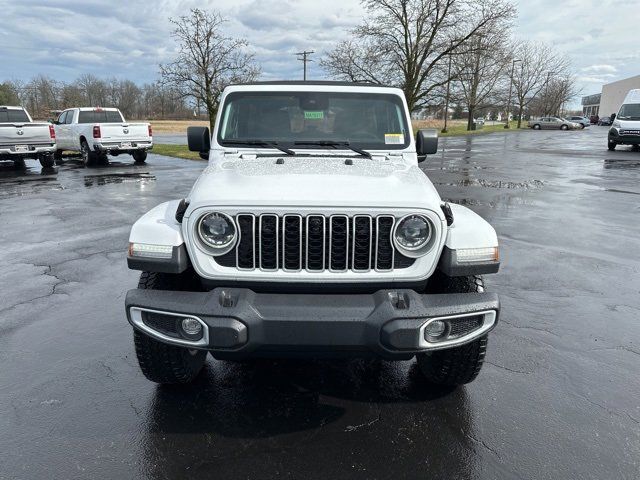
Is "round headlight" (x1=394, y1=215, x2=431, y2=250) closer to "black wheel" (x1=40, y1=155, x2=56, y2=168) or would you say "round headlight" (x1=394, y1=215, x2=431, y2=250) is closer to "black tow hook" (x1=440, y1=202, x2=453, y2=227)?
"black tow hook" (x1=440, y1=202, x2=453, y2=227)

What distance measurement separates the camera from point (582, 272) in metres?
5.64

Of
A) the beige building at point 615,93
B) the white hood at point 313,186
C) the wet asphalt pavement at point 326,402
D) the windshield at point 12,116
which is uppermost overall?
the beige building at point 615,93

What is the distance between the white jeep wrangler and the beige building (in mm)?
111646

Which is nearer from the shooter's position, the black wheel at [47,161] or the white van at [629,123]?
the black wheel at [47,161]

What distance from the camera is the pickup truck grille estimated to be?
261 centimetres

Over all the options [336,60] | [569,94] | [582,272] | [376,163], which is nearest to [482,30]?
[336,60]

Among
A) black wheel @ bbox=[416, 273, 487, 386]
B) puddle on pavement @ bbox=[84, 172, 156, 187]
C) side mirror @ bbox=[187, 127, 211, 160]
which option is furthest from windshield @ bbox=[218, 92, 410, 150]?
puddle on pavement @ bbox=[84, 172, 156, 187]

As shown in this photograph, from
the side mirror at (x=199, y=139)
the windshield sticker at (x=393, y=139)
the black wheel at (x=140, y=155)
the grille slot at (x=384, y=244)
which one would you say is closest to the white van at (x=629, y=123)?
the black wheel at (x=140, y=155)

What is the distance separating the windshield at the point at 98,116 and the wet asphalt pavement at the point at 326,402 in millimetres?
13470

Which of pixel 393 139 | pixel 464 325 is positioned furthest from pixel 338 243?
pixel 393 139

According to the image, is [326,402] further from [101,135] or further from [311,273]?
[101,135]

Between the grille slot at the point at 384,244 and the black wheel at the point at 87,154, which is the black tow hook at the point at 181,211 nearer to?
the grille slot at the point at 384,244

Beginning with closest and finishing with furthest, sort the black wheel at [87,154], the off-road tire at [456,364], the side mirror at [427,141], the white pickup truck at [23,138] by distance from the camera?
the off-road tire at [456,364]
the side mirror at [427,141]
the white pickup truck at [23,138]
the black wheel at [87,154]

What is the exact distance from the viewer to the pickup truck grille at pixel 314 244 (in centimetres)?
261
